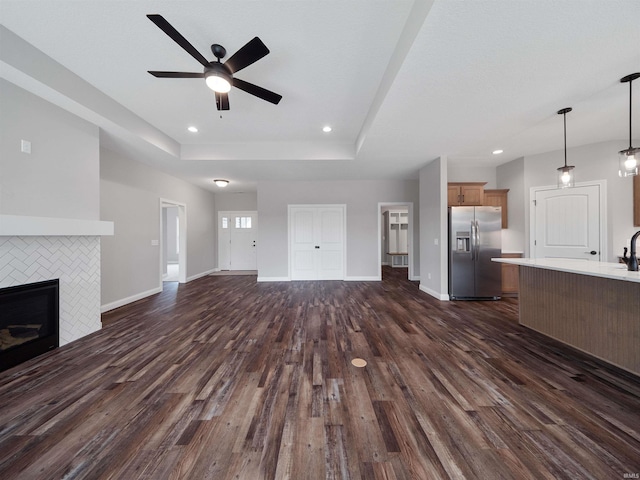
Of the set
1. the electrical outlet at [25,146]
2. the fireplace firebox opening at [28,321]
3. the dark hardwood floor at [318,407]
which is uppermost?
the electrical outlet at [25,146]

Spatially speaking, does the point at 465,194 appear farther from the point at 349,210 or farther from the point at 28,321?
the point at 28,321

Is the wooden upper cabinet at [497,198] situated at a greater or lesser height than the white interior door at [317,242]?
greater

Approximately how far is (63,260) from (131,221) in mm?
1769

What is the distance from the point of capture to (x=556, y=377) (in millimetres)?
1906

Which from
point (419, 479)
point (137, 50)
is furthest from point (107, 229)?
point (419, 479)

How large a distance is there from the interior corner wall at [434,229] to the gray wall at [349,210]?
1.11m

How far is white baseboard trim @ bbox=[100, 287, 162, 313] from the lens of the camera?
3.68 meters

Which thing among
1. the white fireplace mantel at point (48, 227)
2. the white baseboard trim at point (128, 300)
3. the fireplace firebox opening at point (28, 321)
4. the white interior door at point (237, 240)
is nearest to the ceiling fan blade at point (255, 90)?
the white fireplace mantel at point (48, 227)

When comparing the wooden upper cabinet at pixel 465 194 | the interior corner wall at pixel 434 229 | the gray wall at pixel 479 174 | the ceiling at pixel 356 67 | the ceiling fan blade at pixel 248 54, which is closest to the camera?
the ceiling at pixel 356 67

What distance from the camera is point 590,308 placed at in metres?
2.19

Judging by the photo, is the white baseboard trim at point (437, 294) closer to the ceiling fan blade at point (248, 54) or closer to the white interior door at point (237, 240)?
the ceiling fan blade at point (248, 54)

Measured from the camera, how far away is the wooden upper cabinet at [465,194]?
4.39m

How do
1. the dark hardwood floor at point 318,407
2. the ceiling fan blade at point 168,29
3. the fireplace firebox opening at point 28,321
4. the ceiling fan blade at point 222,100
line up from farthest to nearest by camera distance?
the ceiling fan blade at point 222,100, the fireplace firebox opening at point 28,321, the ceiling fan blade at point 168,29, the dark hardwood floor at point 318,407

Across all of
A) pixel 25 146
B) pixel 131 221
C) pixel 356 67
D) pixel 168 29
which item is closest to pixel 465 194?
pixel 356 67
